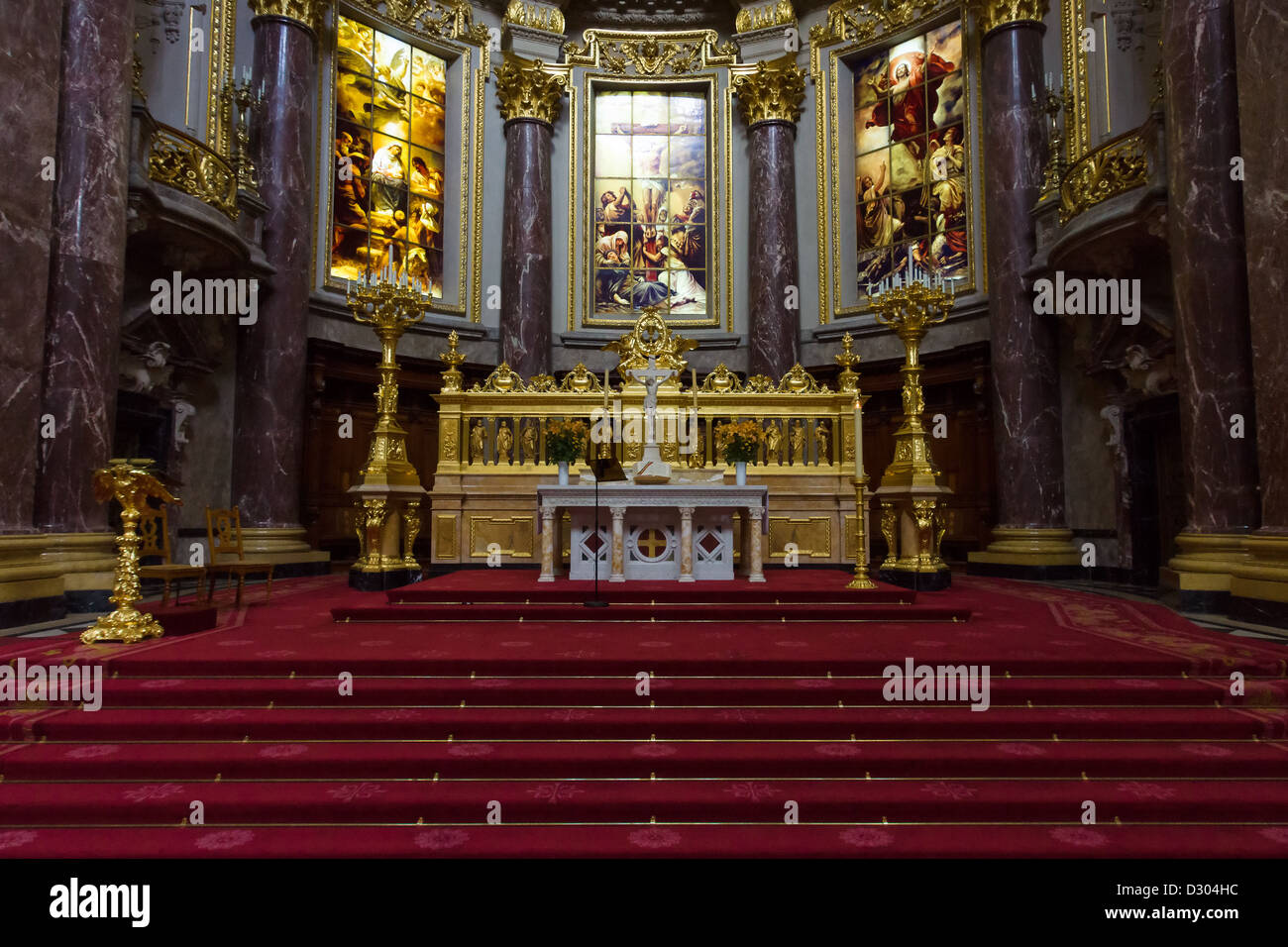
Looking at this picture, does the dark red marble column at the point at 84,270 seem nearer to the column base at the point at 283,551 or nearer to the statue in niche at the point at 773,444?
the column base at the point at 283,551

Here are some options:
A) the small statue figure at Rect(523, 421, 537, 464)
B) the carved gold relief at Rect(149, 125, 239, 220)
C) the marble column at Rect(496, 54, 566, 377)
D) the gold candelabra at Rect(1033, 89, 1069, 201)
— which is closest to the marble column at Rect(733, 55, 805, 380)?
the marble column at Rect(496, 54, 566, 377)

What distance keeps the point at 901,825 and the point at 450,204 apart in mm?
14512

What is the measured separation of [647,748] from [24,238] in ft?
22.9

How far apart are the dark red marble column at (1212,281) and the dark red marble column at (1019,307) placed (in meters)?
3.55

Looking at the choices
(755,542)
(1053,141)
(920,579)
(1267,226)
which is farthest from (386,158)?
(1267,226)

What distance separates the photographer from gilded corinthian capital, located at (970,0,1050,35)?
38.3ft

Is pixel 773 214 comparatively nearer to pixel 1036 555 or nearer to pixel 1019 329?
pixel 1019 329

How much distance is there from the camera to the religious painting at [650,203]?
15.9 metres

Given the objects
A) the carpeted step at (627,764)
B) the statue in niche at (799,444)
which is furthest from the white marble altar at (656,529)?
the carpeted step at (627,764)

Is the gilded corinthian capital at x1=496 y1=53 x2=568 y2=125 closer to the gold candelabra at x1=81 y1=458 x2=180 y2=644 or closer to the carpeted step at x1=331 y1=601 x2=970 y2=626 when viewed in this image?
the gold candelabra at x1=81 y1=458 x2=180 y2=644

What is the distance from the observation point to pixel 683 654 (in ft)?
16.0
